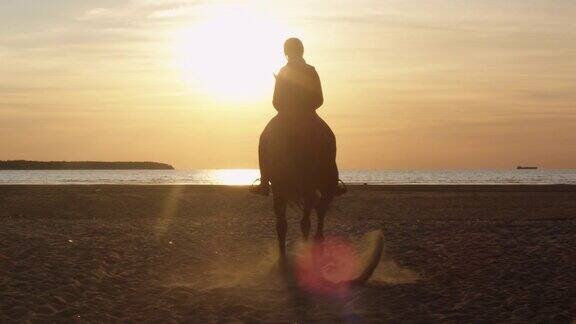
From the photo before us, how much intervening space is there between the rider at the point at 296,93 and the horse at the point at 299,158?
0.11 ft

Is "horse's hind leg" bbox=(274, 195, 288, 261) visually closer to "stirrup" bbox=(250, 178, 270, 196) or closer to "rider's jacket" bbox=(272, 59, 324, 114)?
"stirrup" bbox=(250, 178, 270, 196)

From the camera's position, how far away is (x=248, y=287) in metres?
9.15

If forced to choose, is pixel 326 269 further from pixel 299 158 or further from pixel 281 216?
pixel 299 158

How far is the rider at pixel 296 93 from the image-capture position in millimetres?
10443

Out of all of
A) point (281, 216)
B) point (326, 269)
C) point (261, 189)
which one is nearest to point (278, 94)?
point (261, 189)

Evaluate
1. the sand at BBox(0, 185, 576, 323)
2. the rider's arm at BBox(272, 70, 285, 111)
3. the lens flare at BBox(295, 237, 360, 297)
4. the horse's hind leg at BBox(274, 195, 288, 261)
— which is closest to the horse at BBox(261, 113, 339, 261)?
the horse's hind leg at BBox(274, 195, 288, 261)

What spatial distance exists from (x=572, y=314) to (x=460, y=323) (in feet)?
3.90

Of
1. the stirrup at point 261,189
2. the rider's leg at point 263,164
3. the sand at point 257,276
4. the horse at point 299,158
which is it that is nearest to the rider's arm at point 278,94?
the horse at point 299,158

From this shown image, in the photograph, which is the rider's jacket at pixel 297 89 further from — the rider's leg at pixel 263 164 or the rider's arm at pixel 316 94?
the rider's leg at pixel 263 164

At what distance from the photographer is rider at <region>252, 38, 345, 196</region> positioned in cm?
1044

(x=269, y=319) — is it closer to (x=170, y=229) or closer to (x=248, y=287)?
(x=248, y=287)

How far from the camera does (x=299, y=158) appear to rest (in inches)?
400

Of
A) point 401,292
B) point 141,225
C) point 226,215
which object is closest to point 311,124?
point 401,292

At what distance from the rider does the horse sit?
34 millimetres
